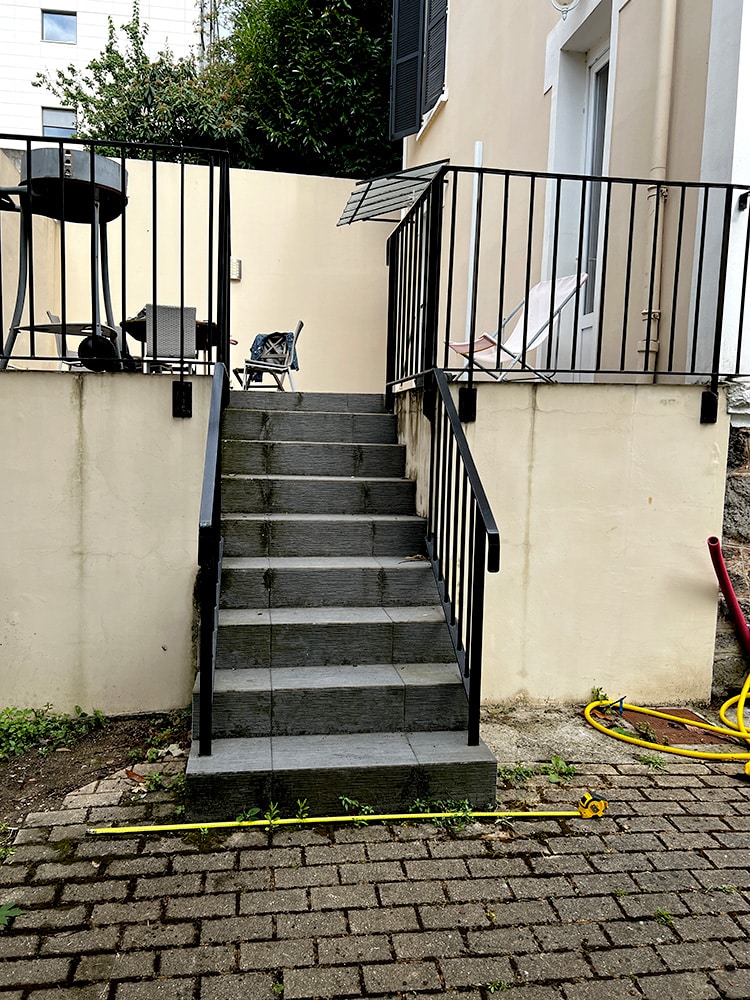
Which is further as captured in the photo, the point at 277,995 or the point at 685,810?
the point at 685,810

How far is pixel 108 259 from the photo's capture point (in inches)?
251

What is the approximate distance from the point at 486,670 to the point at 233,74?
11565mm

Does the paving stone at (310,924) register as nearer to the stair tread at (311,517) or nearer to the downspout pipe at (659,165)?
the stair tread at (311,517)

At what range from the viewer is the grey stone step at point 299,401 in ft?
15.1

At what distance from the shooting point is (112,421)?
352 centimetres

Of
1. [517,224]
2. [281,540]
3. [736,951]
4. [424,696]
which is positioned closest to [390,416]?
[281,540]

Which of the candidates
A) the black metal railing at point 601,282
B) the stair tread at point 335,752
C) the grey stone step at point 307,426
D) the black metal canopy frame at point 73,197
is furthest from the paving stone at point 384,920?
the grey stone step at point 307,426

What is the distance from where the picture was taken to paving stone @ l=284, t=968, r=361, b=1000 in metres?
1.88

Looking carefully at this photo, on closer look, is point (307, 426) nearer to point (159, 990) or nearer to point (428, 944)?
point (428, 944)

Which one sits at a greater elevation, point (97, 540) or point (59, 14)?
point (59, 14)

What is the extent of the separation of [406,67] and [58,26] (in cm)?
1659

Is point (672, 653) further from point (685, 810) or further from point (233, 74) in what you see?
point (233, 74)

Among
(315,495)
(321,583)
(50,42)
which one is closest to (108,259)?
(315,495)

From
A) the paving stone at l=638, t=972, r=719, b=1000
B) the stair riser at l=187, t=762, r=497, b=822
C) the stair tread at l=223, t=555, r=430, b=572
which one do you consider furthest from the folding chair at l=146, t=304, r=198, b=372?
the paving stone at l=638, t=972, r=719, b=1000
